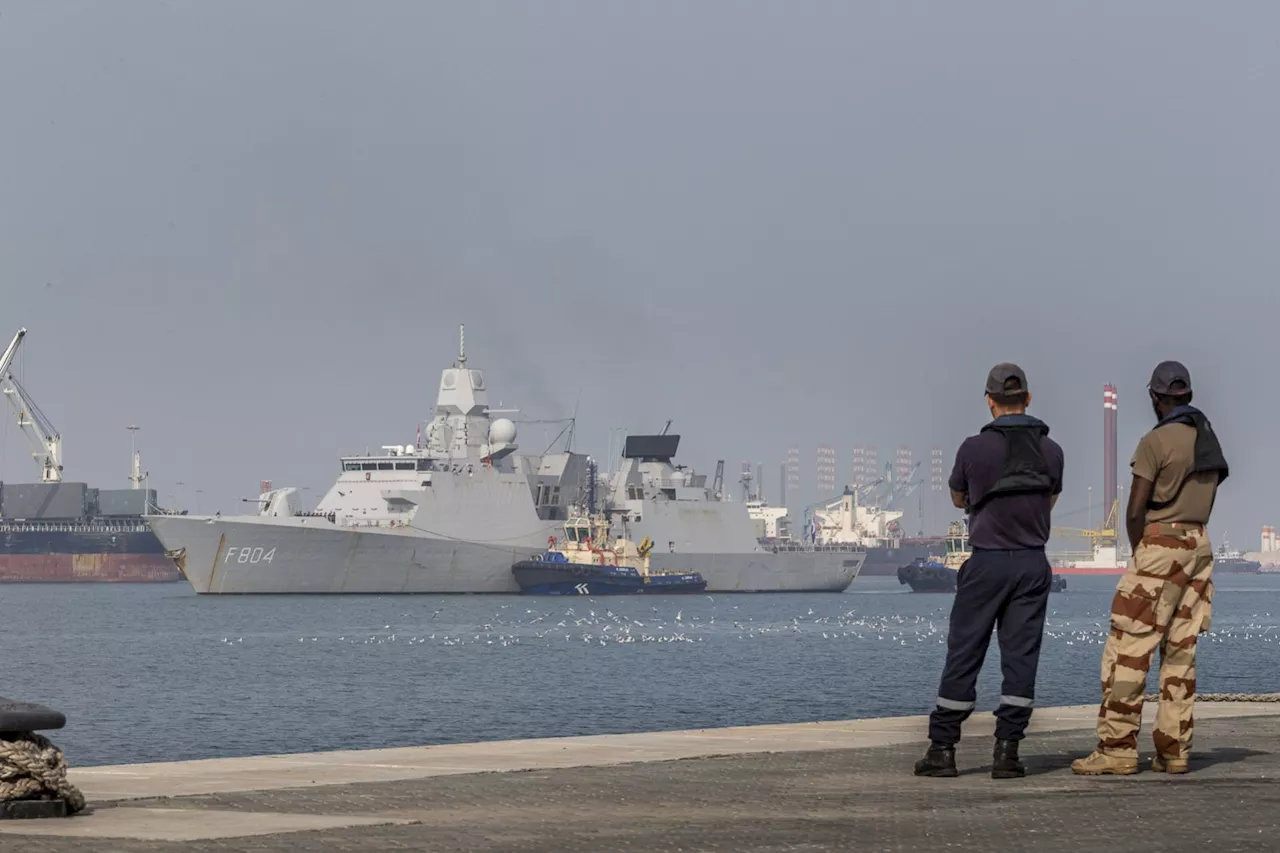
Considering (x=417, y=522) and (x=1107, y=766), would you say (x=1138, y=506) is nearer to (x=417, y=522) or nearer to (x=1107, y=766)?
(x=1107, y=766)

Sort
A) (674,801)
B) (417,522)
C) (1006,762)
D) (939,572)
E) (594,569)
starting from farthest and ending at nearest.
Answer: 1. (939,572)
2. (594,569)
3. (417,522)
4. (1006,762)
5. (674,801)

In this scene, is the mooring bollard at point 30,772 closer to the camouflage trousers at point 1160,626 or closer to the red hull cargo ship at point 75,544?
the camouflage trousers at point 1160,626

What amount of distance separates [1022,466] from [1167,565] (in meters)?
0.70

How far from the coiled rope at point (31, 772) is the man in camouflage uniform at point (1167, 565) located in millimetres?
3868

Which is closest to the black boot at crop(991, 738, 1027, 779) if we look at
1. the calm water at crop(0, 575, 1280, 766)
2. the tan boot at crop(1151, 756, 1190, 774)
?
the tan boot at crop(1151, 756, 1190, 774)

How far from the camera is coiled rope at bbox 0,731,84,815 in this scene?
6.23 meters

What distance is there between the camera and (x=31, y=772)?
6.26m

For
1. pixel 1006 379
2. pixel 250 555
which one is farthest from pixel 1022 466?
pixel 250 555

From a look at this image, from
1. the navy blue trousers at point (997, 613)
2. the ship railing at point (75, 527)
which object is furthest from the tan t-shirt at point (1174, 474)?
the ship railing at point (75, 527)

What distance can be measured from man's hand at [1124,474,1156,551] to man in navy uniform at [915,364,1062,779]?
302mm

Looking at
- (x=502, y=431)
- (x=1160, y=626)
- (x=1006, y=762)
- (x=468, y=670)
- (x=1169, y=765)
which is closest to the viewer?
(x=1006, y=762)

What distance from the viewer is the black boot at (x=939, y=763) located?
7.71m

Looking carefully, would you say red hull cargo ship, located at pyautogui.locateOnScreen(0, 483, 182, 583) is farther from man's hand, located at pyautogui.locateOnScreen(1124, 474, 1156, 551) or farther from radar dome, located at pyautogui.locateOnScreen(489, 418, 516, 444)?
man's hand, located at pyautogui.locateOnScreen(1124, 474, 1156, 551)

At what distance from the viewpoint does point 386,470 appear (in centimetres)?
8331
